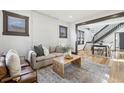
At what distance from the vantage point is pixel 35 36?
9.99 ft

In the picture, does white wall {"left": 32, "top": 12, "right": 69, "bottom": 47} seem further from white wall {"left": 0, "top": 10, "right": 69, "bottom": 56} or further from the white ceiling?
the white ceiling

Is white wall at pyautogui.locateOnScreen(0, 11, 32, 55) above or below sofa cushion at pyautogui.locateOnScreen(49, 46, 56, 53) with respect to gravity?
above

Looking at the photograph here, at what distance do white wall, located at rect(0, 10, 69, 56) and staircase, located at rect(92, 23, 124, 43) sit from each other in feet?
14.1

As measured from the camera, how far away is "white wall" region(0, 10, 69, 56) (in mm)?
2195

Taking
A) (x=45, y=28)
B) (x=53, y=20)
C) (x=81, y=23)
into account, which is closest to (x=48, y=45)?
(x=45, y=28)

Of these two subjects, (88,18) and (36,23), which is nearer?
(36,23)

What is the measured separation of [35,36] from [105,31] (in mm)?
6012

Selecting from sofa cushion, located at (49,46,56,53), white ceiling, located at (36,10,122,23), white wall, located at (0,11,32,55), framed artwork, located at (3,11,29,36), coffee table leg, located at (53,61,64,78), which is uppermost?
white ceiling, located at (36,10,122,23)

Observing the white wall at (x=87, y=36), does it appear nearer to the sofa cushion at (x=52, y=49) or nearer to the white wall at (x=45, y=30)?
the white wall at (x=45, y=30)

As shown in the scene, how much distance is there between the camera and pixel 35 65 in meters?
2.72

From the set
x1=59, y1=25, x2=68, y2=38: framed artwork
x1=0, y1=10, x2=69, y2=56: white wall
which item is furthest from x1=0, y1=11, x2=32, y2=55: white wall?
x1=59, y1=25, x2=68, y2=38: framed artwork
